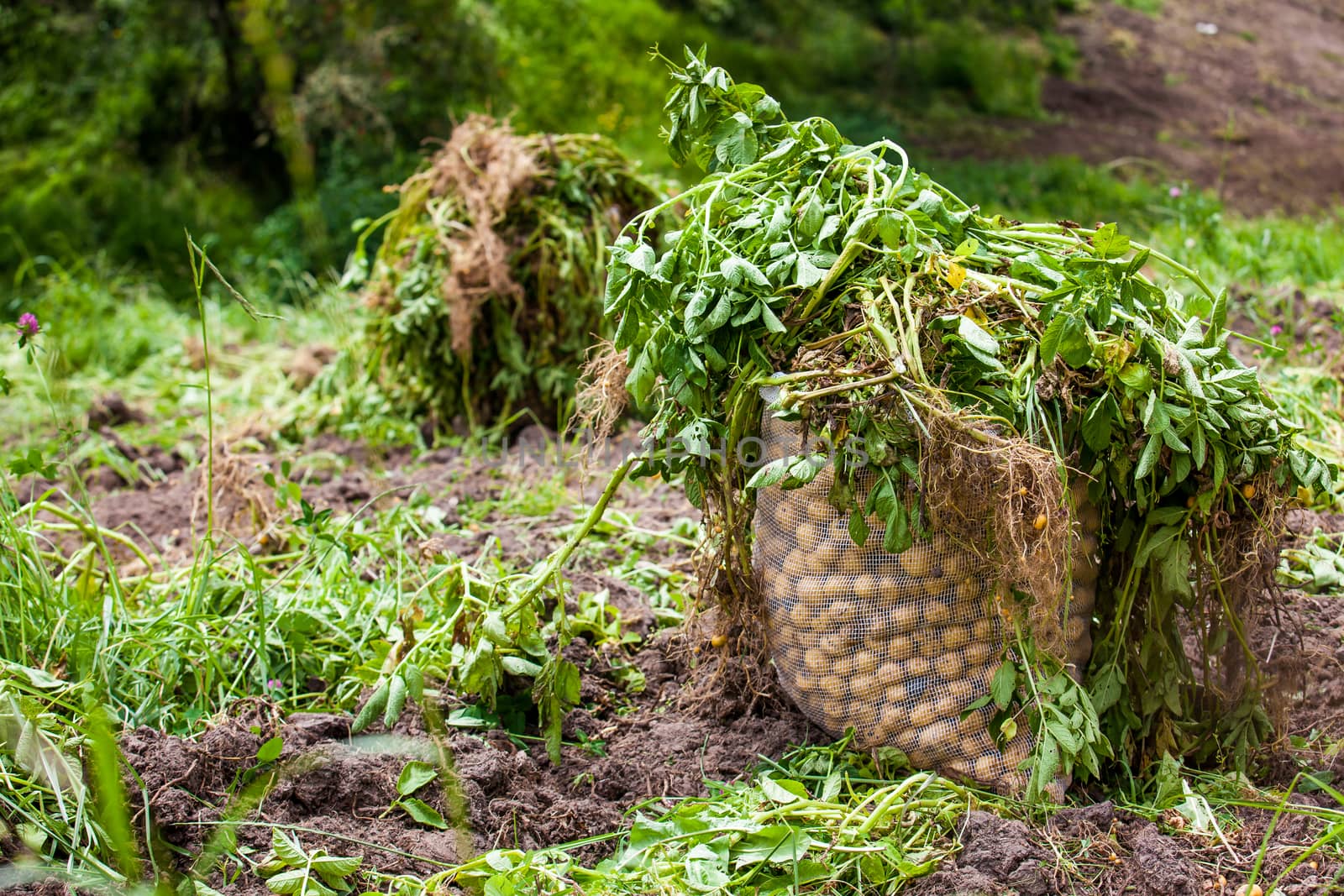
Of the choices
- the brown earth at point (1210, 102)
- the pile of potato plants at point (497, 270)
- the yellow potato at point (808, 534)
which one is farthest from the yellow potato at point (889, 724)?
the brown earth at point (1210, 102)

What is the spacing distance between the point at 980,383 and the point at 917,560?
1.10ft

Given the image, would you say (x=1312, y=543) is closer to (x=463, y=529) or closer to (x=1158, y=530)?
(x=1158, y=530)

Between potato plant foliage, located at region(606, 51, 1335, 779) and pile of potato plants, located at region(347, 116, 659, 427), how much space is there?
6.08ft

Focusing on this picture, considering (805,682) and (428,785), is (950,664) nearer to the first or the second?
(805,682)

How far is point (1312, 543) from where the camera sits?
Result: 278cm

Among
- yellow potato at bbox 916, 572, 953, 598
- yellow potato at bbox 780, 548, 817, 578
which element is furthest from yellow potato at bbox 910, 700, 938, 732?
yellow potato at bbox 780, 548, 817, 578

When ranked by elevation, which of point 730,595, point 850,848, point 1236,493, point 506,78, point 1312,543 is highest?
point 506,78

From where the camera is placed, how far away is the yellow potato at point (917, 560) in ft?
6.69

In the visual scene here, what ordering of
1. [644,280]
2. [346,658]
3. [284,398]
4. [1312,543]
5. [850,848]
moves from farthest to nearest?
[284,398], [1312,543], [346,658], [644,280], [850,848]

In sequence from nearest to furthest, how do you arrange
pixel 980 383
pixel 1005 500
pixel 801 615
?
pixel 1005 500 < pixel 980 383 < pixel 801 615

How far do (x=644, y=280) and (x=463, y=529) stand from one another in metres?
1.55

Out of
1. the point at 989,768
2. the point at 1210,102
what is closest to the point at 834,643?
the point at 989,768

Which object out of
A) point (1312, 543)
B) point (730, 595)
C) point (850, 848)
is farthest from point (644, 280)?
point (1312, 543)

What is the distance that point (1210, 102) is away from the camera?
30.5 feet
